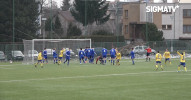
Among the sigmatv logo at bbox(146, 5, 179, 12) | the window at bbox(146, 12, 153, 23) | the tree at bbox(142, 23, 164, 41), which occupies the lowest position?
the tree at bbox(142, 23, 164, 41)

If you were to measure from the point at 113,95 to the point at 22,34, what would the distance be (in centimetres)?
4107

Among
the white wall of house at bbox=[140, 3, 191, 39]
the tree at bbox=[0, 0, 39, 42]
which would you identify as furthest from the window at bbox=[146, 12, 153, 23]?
the tree at bbox=[0, 0, 39, 42]

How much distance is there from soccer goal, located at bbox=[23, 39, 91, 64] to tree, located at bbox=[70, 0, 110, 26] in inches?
582

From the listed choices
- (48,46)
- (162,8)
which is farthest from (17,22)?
(162,8)

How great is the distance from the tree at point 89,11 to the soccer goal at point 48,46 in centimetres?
1479

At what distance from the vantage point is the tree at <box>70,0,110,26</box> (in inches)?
2569

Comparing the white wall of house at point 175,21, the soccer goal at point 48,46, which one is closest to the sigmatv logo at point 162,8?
the white wall of house at point 175,21

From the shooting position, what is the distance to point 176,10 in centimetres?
7675

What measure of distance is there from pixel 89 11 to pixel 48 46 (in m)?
19.0

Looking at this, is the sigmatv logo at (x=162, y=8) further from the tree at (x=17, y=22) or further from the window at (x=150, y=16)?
the tree at (x=17, y=22)

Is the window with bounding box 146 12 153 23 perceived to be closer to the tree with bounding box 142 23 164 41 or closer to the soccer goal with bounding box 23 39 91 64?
the tree with bounding box 142 23 164 41

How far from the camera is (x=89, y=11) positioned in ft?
215

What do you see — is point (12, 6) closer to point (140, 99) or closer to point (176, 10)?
point (176, 10)

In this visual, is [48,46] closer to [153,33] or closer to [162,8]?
[153,33]
